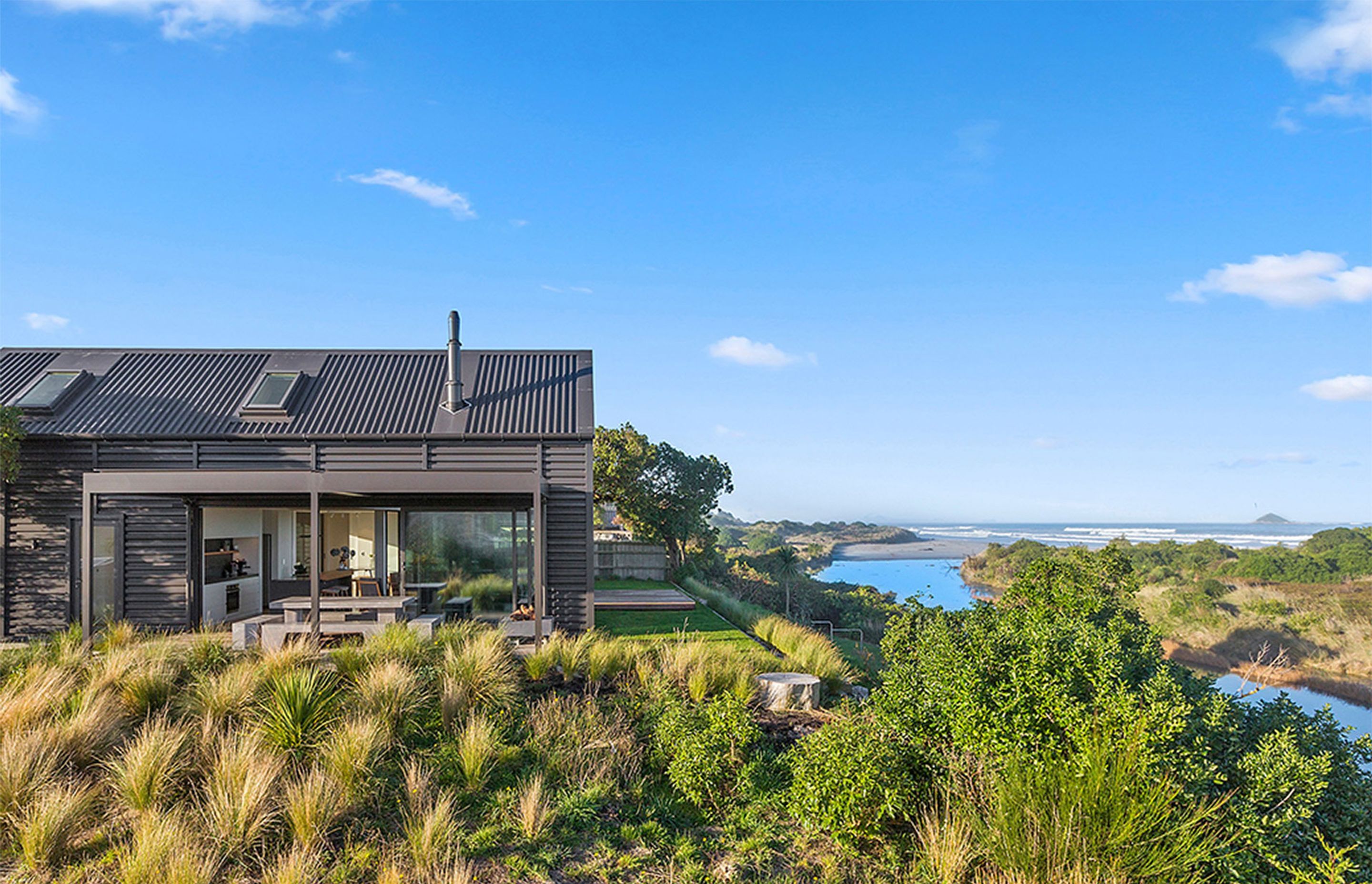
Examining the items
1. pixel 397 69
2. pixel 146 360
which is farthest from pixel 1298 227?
pixel 146 360

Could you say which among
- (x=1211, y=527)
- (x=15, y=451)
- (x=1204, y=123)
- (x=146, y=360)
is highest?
(x=1204, y=123)

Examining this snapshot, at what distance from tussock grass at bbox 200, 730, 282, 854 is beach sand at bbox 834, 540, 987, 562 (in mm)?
53934

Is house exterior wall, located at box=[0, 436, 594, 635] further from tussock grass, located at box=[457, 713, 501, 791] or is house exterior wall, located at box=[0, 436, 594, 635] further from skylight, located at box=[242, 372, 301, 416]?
tussock grass, located at box=[457, 713, 501, 791]

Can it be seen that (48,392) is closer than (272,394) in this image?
Yes

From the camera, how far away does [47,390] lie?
12281 millimetres

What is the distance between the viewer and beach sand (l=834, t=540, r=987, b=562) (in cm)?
5994

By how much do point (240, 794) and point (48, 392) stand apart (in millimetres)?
11136

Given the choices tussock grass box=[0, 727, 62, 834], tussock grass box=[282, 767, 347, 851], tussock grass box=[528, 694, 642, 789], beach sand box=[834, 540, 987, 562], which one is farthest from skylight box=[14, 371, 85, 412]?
beach sand box=[834, 540, 987, 562]

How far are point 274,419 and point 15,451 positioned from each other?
11.9 ft

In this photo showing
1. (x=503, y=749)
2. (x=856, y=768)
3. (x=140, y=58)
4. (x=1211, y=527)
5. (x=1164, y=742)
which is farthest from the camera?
(x=1211, y=527)

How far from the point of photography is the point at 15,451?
1104 cm

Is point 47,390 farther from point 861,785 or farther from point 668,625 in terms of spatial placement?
point 861,785

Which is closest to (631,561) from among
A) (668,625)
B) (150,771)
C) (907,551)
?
(668,625)

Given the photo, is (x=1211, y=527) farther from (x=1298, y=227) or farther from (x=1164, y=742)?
(x=1164, y=742)
